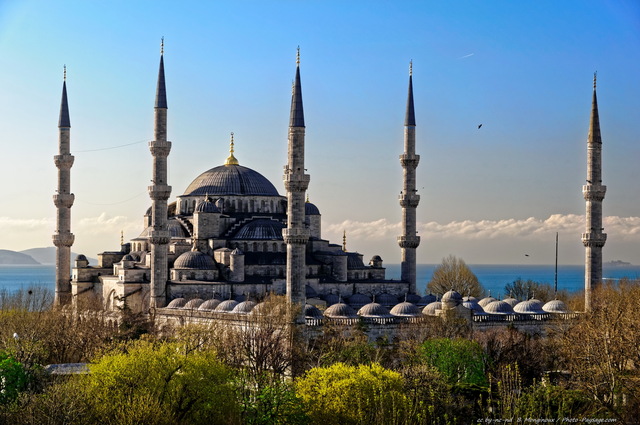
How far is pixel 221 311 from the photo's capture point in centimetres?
4159

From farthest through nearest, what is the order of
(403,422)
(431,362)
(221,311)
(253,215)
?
(253,215) < (221,311) < (431,362) < (403,422)

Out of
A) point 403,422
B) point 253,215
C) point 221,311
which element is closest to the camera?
point 403,422

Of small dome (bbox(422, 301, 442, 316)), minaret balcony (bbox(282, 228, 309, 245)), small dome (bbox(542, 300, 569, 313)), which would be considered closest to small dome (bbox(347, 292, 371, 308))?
small dome (bbox(422, 301, 442, 316))

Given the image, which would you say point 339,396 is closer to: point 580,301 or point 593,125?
point 593,125

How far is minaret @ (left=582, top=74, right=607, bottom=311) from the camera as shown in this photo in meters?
42.9

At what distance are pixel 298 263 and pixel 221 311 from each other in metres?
4.45

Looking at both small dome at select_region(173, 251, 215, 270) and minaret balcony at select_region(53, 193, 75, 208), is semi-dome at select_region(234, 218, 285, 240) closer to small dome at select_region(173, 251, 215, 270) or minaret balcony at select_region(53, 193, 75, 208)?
small dome at select_region(173, 251, 215, 270)

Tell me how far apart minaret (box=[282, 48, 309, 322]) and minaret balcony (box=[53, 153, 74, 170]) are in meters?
15.9

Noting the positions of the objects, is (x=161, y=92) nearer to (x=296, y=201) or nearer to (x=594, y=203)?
(x=296, y=201)

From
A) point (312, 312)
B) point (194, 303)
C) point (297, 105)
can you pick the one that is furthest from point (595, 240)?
point (194, 303)

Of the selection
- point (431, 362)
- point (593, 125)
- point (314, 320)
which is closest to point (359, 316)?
point (314, 320)

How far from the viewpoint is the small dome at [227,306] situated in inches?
1651

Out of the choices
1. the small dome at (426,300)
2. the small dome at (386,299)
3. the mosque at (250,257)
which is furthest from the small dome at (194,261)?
the small dome at (426,300)

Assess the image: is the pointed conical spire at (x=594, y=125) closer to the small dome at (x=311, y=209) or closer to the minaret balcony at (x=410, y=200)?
the minaret balcony at (x=410, y=200)
